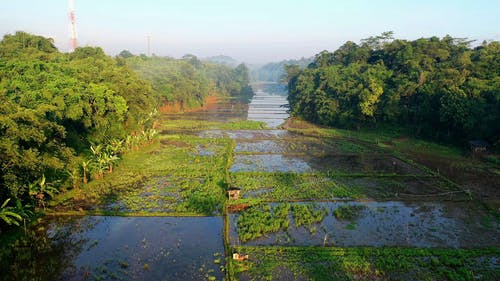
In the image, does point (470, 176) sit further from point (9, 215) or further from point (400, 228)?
point (9, 215)

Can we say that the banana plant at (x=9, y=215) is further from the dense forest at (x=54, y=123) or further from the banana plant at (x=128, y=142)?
the banana plant at (x=128, y=142)

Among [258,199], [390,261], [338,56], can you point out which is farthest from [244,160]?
[338,56]

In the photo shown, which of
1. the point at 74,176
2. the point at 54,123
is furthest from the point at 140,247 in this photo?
the point at 54,123

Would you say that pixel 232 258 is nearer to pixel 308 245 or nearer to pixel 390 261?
pixel 308 245

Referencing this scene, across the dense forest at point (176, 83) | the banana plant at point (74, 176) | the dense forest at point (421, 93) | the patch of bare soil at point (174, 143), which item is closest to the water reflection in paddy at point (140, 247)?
the banana plant at point (74, 176)

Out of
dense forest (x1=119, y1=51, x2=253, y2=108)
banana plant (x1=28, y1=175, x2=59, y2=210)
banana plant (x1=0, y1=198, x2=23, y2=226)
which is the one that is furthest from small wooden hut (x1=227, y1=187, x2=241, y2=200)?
dense forest (x1=119, y1=51, x2=253, y2=108)
